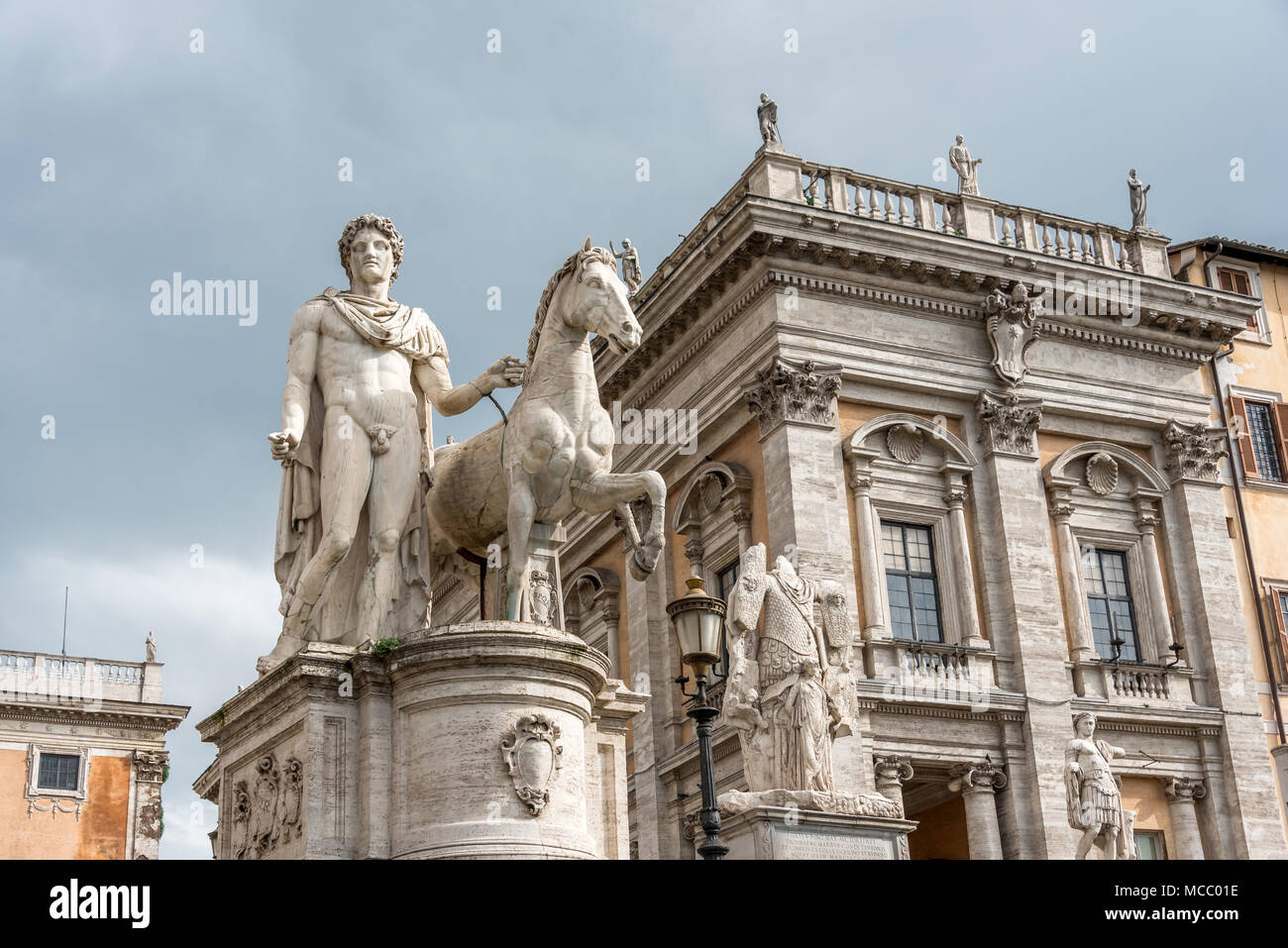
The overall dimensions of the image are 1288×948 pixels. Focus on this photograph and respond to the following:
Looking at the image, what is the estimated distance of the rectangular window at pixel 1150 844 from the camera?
82.2 ft

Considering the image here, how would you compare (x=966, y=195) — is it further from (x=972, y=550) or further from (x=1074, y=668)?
(x=1074, y=668)

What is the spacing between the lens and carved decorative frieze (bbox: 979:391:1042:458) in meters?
26.0

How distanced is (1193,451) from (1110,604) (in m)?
3.33

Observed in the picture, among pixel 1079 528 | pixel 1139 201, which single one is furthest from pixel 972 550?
pixel 1139 201

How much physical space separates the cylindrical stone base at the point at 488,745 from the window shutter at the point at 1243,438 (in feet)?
77.5

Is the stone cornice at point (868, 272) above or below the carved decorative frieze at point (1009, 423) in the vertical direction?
above

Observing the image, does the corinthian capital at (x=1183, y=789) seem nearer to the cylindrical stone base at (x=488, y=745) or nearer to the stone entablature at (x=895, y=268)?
the stone entablature at (x=895, y=268)

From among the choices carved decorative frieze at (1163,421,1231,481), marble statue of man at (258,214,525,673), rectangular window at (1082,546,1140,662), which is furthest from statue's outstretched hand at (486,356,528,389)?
carved decorative frieze at (1163,421,1231,481)

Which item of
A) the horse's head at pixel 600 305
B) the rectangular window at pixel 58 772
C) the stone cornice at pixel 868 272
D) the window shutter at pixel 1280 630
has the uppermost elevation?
the stone cornice at pixel 868 272

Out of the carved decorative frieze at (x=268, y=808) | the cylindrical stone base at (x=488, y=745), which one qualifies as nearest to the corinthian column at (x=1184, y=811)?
the cylindrical stone base at (x=488, y=745)

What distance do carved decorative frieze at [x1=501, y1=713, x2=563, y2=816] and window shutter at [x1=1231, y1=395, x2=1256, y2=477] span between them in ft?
78.4

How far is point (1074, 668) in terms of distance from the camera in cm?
2514

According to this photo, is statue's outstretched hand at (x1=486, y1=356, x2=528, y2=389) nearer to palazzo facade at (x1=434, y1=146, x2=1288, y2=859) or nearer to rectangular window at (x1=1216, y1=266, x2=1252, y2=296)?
palazzo facade at (x1=434, y1=146, x2=1288, y2=859)

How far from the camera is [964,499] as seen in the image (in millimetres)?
25641
